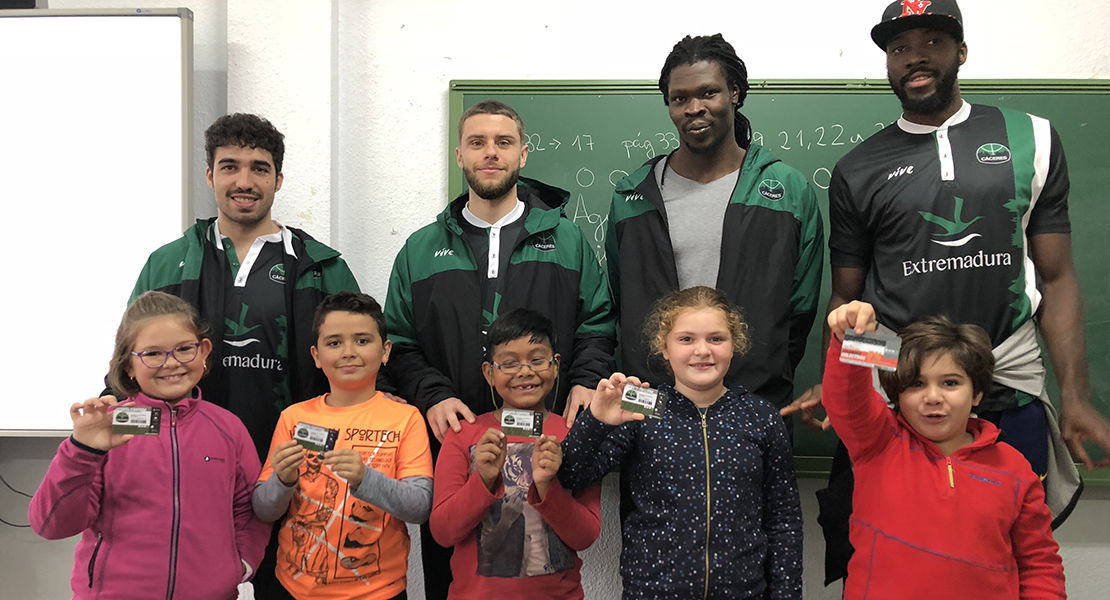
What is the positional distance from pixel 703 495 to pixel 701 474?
6 centimetres

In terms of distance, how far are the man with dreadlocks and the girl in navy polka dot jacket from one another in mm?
260

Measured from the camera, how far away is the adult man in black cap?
2.21m

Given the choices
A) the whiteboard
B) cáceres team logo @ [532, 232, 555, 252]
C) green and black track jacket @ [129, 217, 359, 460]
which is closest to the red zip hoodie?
cáceres team logo @ [532, 232, 555, 252]

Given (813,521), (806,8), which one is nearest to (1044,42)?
(806,8)

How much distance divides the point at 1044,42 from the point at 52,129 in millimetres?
4538

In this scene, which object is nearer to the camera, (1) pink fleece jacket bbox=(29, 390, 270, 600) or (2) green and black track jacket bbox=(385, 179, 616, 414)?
(1) pink fleece jacket bbox=(29, 390, 270, 600)

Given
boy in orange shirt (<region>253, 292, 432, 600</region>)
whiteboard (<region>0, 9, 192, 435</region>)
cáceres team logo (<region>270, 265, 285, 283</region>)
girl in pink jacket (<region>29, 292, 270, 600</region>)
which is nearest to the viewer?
girl in pink jacket (<region>29, 292, 270, 600</region>)

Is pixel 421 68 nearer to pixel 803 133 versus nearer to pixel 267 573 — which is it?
pixel 803 133

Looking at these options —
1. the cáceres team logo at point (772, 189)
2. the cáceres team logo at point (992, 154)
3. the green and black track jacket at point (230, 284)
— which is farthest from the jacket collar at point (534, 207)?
the cáceres team logo at point (992, 154)

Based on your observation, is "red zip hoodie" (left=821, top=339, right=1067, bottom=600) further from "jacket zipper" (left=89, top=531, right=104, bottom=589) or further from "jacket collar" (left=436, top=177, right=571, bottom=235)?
"jacket zipper" (left=89, top=531, right=104, bottom=589)

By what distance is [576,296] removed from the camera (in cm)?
255

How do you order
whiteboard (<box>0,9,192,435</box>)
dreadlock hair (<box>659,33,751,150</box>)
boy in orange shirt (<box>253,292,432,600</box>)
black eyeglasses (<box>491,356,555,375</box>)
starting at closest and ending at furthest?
boy in orange shirt (<box>253,292,432,600</box>) → black eyeglasses (<box>491,356,555,375</box>) → dreadlock hair (<box>659,33,751,150</box>) → whiteboard (<box>0,9,192,435</box>)

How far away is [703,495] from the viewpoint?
2.00 meters

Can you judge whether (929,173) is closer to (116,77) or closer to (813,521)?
(813,521)
